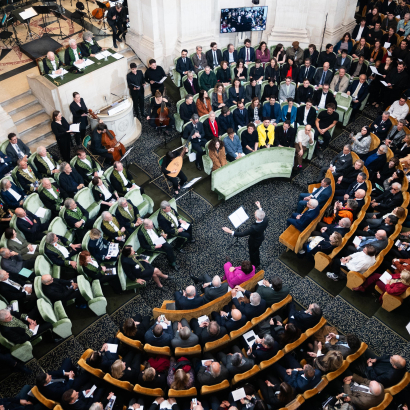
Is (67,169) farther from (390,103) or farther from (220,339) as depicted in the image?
(390,103)

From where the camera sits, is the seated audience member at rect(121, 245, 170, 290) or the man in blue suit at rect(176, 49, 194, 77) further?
the man in blue suit at rect(176, 49, 194, 77)

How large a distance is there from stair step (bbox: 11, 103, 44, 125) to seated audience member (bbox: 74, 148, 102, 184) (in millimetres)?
2603

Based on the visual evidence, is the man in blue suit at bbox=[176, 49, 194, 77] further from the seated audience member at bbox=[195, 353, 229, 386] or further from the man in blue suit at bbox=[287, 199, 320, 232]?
the seated audience member at bbox=[195, 353, 229, 386]

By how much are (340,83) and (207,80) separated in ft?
10.8

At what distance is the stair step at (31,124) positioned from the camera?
939 cm

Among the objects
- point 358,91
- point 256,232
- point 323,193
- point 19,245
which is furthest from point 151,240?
point 358,91

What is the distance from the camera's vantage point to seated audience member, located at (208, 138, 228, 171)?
8.26m

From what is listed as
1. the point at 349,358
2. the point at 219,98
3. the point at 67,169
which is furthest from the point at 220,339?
the point at 219,98

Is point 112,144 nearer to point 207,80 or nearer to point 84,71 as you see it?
point 84,71

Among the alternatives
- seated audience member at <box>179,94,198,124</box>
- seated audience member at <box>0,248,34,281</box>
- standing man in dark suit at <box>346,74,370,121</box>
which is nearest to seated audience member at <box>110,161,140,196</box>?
seated audience member at <box>0,248,34,281</box>

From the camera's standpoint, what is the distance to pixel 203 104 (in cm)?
948

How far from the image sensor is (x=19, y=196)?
739 cm

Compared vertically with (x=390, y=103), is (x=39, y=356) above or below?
below

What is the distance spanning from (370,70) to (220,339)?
832 centimetres
